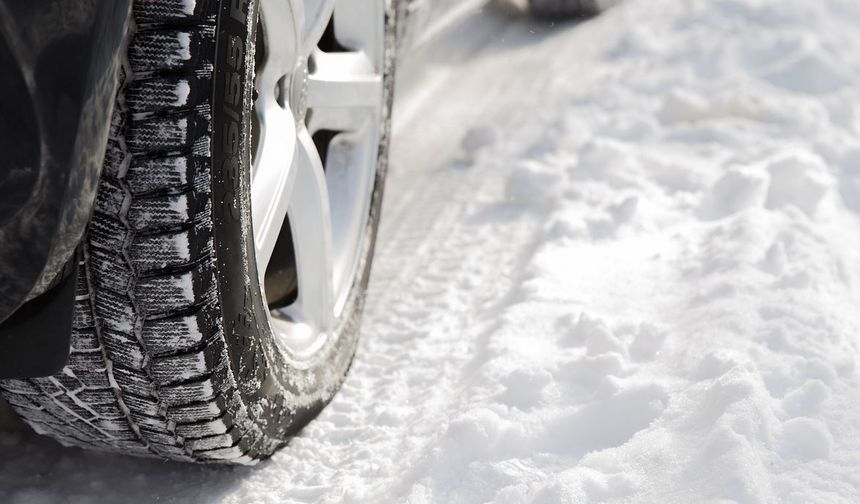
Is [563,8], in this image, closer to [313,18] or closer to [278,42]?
[313,18]

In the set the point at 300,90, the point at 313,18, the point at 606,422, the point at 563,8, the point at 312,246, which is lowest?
the point at 563,8

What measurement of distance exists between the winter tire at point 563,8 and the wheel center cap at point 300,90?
2.81 metres

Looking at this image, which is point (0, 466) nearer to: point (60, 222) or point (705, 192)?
point (60, 222)

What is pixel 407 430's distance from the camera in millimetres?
1771

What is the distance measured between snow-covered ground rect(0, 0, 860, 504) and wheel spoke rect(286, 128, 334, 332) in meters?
0.22

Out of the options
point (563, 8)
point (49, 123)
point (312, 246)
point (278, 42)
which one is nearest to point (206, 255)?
point (49, 123)

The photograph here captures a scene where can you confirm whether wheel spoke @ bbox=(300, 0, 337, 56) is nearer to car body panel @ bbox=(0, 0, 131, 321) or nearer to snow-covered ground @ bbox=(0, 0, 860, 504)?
car body panel @ bbox=(0, 0, 131, 321)

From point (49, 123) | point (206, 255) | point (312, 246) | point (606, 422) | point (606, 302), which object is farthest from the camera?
point (606, 302)

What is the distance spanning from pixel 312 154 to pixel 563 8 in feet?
9.41

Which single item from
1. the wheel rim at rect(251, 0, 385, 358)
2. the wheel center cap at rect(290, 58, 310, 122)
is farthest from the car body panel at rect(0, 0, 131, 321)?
the wheel center cap at rect(290, 58, 310, 122)

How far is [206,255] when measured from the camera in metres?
1.23

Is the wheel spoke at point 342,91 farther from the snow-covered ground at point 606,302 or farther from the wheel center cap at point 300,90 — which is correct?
the snow-covered ground at point 606,302

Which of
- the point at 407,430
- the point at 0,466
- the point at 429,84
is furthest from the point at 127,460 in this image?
the point at 429,84

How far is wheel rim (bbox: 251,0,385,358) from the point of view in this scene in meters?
1.53
